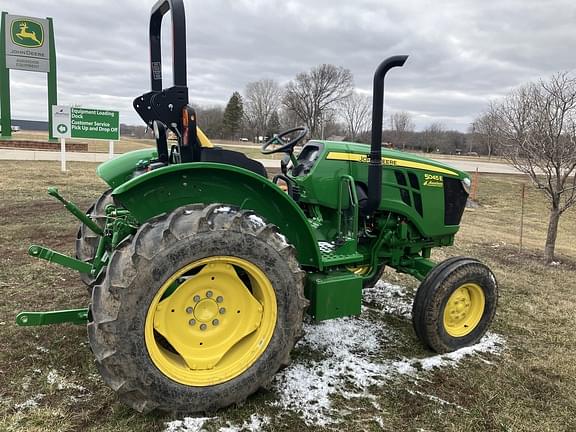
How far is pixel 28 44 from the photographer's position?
17.3m

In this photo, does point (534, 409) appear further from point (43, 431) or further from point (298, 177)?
point (43, 431)

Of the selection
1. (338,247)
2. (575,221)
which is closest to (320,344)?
(338,247)

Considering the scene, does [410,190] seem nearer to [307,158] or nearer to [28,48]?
[307,158]

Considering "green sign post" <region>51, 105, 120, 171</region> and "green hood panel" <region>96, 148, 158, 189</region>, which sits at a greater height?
"green sign post" <region>51, 105, 120, 171</region>

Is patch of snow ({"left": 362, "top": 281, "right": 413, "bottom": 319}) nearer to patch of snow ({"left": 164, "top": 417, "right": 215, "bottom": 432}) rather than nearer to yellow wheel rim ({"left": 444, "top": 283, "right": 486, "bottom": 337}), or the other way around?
yellow wheel rim ({"left": 444, "top": 283, "right": 486, "bottom": 337})

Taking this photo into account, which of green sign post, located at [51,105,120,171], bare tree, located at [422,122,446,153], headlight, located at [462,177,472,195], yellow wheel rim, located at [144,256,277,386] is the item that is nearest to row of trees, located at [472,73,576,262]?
headlight, located at [462,177,472,195]

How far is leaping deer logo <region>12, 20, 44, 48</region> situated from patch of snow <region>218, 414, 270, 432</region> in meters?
19.2

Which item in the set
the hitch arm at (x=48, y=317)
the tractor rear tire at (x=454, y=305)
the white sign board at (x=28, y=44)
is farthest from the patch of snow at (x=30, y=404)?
the white sign board at (x=28, y=44)

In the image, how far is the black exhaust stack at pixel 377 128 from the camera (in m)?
3.23

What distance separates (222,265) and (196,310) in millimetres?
304

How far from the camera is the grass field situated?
102 inches

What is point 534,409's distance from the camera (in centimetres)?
287

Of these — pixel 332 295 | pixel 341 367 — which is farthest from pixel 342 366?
pixel 332 295

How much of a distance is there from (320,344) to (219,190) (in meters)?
1.62
